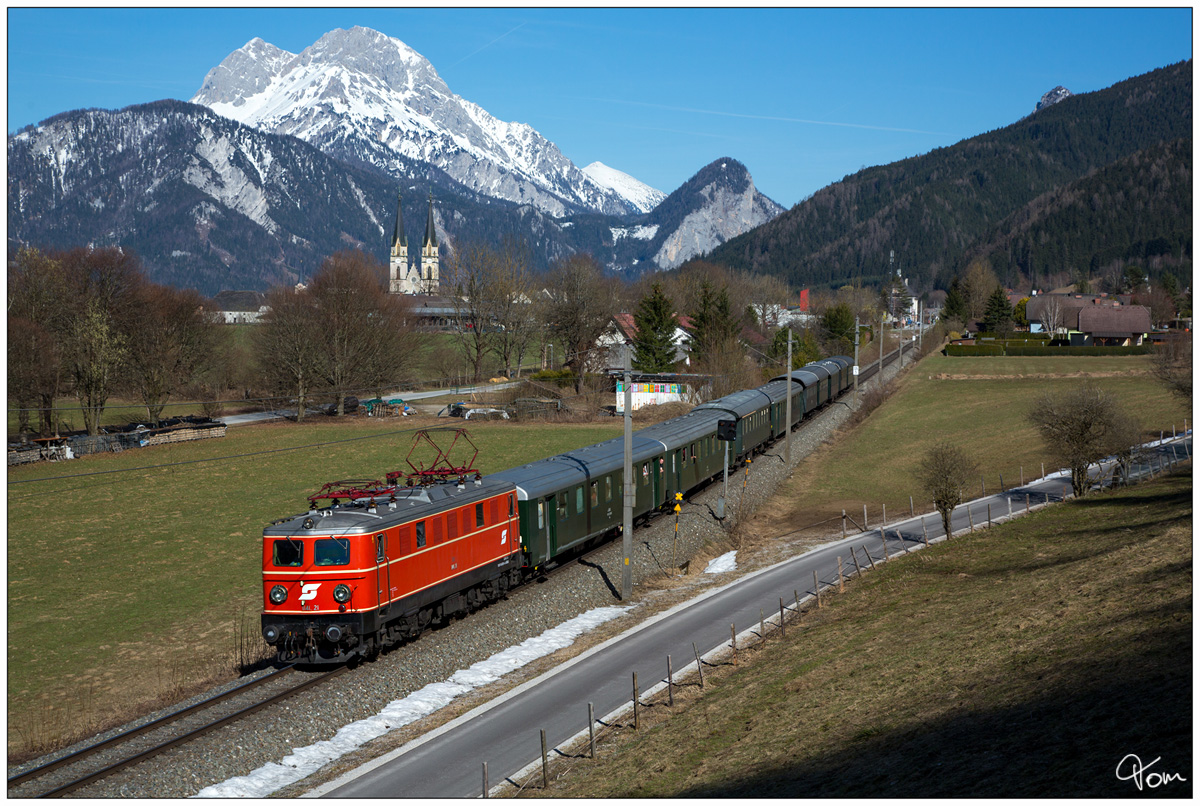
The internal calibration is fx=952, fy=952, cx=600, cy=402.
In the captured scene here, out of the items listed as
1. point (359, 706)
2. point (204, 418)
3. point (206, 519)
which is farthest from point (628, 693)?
point (204, 418)

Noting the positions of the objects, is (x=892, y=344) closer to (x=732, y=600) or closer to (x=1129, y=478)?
(x=1129, y=478)

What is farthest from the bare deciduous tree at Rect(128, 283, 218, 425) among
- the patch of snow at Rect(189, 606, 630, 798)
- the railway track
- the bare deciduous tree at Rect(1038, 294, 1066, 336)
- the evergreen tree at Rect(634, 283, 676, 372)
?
the bare deciduous tree at Rect(1038, 294, 1066, 336)

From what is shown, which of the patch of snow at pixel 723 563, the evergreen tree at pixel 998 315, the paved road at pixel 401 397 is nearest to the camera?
the patch of snow at pixel 723 563

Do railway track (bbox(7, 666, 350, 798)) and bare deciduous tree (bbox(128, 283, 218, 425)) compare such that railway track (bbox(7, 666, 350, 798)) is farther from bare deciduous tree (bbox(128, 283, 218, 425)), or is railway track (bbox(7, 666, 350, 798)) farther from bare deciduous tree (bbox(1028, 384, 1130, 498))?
bare deciduous tree (bbox(128, 283, 218, 425))

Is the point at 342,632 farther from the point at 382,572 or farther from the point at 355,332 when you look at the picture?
the point at 355,332

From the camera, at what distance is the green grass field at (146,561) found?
72.5 ft

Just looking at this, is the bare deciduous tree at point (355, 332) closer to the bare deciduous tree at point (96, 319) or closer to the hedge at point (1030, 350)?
the bare deciduous tree at point (96, 319)

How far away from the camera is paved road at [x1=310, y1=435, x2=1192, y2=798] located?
15.1 m

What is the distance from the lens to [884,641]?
64.1 ft

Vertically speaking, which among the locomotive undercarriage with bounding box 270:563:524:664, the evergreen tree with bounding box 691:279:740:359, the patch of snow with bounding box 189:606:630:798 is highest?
the evergreen tree with bounding box 691:279:740:359

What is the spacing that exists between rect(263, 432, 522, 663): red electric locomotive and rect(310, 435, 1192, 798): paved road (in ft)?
11.7

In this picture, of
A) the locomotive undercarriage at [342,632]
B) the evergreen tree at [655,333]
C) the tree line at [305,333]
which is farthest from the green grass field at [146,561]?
the evergreen tree at [655,333]

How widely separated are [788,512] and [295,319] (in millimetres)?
50802

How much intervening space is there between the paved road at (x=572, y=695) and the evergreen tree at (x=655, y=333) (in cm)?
5372
